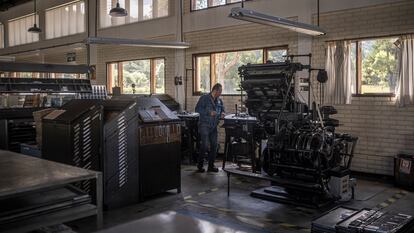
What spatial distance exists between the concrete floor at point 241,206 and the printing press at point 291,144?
0.82ft

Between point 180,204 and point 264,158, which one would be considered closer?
point 180,204

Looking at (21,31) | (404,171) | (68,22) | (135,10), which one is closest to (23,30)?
(21,31)

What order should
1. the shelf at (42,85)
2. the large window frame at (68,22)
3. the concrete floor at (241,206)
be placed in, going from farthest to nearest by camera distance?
the large window frame at (68,22)
the shelf at (42,85)
the concrete floor at (241,206)

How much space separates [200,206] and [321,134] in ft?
6.04

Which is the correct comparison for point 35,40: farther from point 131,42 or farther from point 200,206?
point 200,206

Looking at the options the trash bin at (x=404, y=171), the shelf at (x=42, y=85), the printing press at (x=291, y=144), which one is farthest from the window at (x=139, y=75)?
the trash bin at (x=404, y=171)

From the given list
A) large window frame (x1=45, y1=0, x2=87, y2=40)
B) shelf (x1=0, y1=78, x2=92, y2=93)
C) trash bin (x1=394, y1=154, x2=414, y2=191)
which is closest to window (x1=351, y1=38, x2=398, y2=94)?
trash bin (x1=394, y1=154, x2=414, y2=191)

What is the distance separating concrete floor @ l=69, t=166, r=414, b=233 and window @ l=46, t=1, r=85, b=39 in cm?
878

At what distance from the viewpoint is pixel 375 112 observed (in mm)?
6934

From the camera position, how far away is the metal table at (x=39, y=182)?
2.04m

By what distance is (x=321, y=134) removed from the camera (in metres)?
5.25

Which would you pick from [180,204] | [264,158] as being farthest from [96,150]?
[264,158]

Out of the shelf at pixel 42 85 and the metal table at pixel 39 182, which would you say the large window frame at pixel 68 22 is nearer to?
the shelf at pixel 42 85

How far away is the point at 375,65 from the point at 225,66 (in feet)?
11.3
